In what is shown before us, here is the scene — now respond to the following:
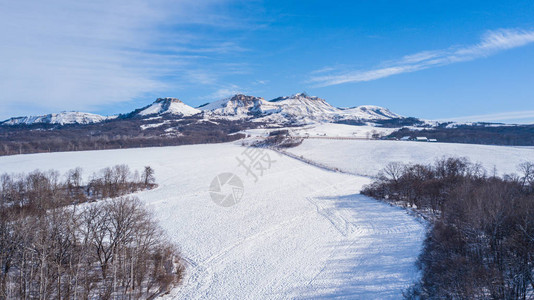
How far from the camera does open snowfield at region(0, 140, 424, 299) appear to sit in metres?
16.0

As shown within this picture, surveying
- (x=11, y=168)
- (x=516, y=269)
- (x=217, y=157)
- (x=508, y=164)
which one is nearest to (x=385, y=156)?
(x=508, y=164)

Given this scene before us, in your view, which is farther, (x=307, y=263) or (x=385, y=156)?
(x=385, y=156)

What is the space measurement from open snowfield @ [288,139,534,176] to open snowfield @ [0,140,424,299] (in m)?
20.5

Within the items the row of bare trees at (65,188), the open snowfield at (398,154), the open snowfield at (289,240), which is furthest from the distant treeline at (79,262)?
the open snowfield at (398,154)

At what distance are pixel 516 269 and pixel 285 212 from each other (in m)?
20.9

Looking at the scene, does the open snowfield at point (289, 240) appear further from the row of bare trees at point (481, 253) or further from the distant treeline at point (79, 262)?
the distant treeline at point (79, 262)

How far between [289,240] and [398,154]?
55.6m

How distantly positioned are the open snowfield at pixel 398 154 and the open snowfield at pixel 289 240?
20.5 m

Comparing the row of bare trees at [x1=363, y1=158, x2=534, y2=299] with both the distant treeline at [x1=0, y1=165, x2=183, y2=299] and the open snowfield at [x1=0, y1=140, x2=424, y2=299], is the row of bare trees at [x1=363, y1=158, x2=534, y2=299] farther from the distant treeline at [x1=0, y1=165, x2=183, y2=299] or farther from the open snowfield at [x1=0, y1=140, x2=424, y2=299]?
the distant treeline at [x1=0, y1=165, x2=183, y2=299]

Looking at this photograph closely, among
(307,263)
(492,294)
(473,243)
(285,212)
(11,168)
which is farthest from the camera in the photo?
(11,168)

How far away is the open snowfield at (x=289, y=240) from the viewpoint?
1605 cm

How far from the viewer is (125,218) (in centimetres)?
1777

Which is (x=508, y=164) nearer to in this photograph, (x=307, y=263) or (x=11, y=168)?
(x=307, y=263)

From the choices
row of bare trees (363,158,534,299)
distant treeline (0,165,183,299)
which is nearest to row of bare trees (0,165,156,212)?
distant treeline (0,165,183,299)
